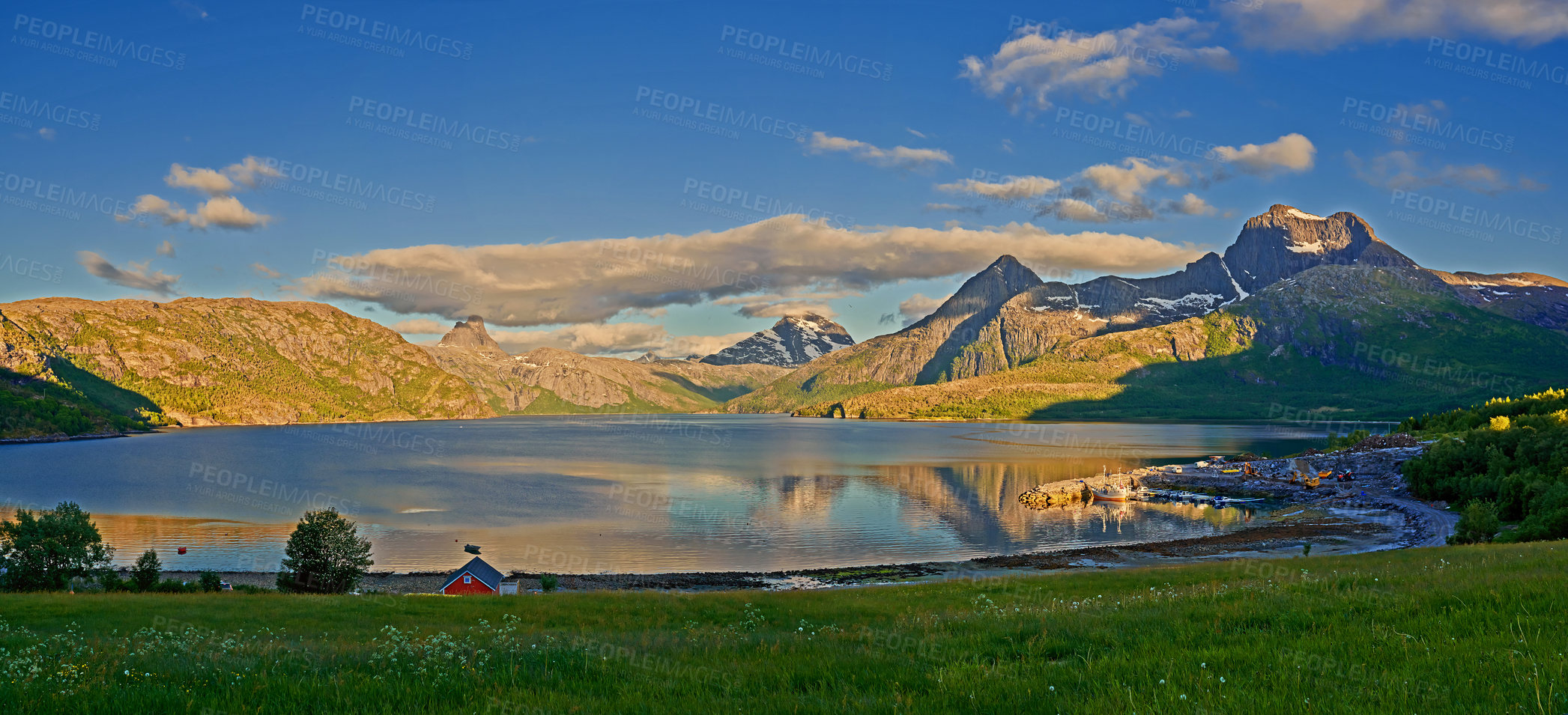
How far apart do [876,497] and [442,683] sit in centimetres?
10251

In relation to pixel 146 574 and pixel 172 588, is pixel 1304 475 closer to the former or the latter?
pixel 172 588

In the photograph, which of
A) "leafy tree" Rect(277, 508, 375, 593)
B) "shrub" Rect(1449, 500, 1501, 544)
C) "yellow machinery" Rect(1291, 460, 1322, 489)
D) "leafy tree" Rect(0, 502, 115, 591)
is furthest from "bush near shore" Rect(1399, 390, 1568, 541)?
"leafy tree" Rect(0, 502, 115, 591)

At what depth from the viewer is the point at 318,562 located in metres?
48.2

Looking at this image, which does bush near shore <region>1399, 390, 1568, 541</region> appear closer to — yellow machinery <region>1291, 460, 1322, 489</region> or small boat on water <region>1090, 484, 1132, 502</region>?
yellow machinery <region>1291, 460, 1322, 489</region>

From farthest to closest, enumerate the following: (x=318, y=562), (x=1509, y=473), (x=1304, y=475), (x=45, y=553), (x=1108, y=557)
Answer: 1. (x=1304, y=475)
2. (x=1509, y=473)
3. (x=1108, y=557)
4. (x=318, y=562)
5. (x=45, y=553)

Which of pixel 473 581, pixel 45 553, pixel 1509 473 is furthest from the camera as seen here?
pixel 1509 473

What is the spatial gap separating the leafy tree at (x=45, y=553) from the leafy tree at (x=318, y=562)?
10738 millimetres

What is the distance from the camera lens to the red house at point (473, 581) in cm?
4541

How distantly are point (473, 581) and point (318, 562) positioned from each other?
11306mm

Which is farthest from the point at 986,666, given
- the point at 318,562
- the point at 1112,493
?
the point at 1112,493

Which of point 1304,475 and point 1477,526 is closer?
point 1477,526

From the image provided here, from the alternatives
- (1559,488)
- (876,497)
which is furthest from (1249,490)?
(1559,488)

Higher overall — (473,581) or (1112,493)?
(1112,493)

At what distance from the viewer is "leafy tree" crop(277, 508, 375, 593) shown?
48.1 meters
